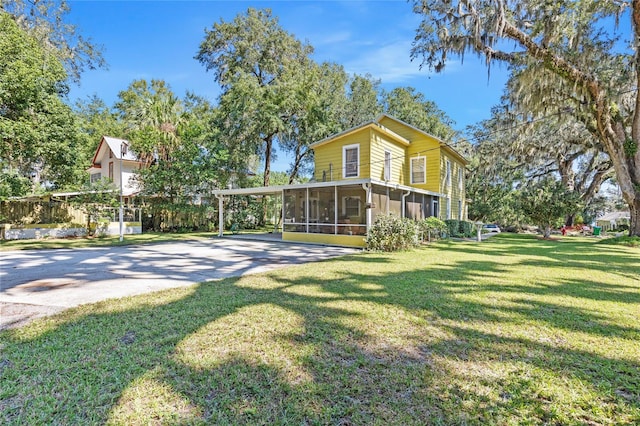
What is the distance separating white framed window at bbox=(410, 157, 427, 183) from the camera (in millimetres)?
16281

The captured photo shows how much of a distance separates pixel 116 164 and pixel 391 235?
66.7 feet

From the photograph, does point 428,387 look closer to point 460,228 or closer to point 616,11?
point 616,11

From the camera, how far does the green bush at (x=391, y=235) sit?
32.7 feet

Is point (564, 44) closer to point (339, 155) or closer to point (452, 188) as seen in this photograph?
point (452, 188)

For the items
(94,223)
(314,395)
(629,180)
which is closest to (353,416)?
(314,395)

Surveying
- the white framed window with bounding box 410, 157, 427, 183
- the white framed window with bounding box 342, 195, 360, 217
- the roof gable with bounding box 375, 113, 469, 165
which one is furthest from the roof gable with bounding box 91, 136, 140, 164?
the white framed window with bounding box 410, 157, 427, 183

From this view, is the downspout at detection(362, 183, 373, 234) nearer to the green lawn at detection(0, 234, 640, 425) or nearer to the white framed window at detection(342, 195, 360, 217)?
the white framed window at detection(342, 195, 360, 217)

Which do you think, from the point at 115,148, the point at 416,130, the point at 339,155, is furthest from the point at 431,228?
the point at 115,148

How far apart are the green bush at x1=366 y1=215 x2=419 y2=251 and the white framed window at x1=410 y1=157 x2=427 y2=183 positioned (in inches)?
271

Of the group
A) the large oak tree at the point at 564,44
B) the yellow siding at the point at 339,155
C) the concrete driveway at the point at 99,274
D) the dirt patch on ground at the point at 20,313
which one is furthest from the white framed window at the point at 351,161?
the dirt patch on ground at the point at 20,313

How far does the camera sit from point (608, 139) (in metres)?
13.0

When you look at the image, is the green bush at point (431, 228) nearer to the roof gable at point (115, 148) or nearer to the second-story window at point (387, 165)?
the second-story window at point (387, 165)

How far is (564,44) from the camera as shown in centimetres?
1142

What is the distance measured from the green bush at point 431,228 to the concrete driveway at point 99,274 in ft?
17.9
